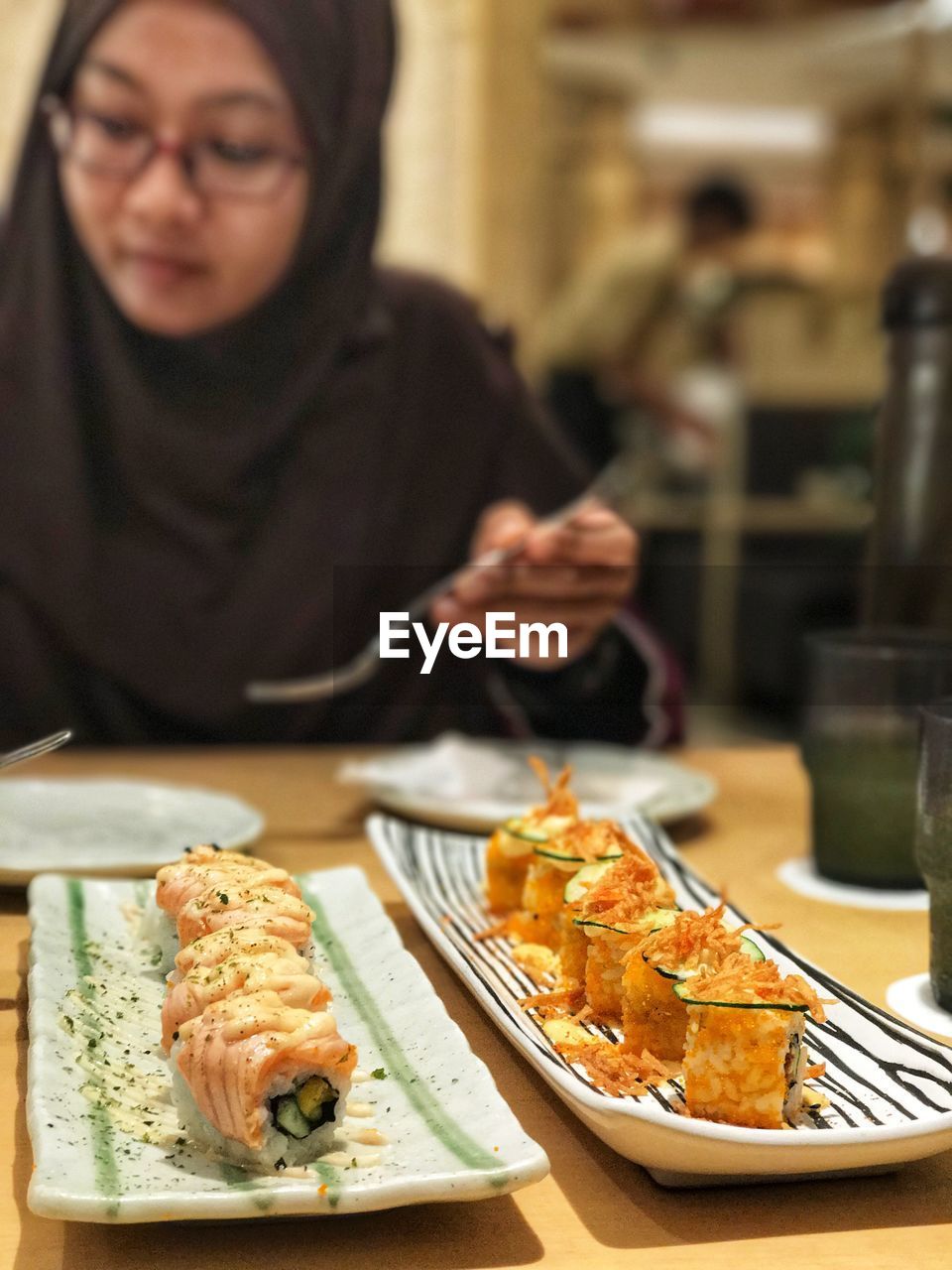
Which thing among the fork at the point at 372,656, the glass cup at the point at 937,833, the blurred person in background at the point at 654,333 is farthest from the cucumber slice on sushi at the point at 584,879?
the blurred person in background at the point at 654,333

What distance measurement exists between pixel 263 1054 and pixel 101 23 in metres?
1.76

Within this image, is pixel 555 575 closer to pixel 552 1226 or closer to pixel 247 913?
pixel 247 913

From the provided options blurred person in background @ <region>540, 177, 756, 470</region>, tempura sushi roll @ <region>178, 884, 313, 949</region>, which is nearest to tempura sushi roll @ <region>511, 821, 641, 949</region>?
tempura sushi roll @ <region>178, 884, 313, 949</region>

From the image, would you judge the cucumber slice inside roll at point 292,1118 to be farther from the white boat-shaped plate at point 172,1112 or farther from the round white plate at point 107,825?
the round white plate at point 107,825

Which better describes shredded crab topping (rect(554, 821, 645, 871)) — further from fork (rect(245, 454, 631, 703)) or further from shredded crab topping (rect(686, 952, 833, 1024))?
fork (rect(245, 454, 631, 703))

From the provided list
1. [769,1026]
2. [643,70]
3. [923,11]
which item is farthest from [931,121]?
[769,1026]

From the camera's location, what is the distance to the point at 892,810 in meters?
1.20

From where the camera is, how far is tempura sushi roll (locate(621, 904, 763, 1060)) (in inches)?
32.4

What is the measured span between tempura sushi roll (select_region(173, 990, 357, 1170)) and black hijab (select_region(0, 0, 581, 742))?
4.77ft

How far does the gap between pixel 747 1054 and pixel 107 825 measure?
794 millimetres

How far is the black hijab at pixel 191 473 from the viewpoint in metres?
2.10

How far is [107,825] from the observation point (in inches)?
52.9

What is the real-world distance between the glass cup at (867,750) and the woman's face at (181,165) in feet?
3.98

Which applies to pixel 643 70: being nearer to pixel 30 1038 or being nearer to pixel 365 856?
pixel 365 856
